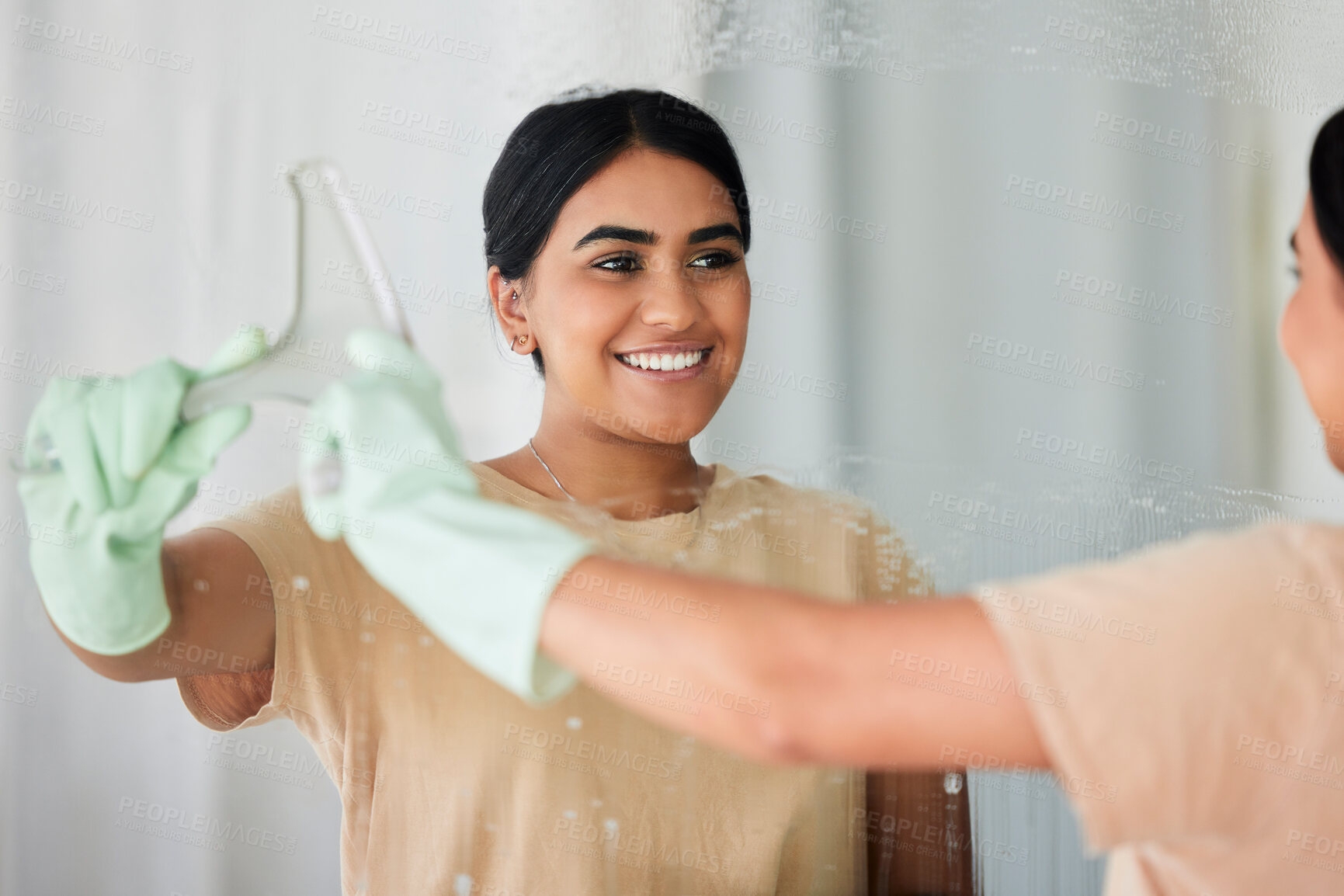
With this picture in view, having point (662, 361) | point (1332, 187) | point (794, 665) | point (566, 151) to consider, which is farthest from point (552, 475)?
point (1332, 187)

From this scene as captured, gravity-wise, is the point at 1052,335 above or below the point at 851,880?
above

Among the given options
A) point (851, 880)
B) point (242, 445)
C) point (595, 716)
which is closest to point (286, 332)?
point (242, 445)

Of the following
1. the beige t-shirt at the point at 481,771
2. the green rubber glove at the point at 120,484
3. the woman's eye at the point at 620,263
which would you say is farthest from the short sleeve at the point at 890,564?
the green rubber glove at the point at 120,484

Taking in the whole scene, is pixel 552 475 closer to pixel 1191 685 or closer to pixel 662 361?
pixel 662 361

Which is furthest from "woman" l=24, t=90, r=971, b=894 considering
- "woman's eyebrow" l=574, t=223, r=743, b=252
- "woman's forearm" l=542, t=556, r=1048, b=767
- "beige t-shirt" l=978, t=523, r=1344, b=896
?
"beige t-shirt" l=978, t=523, r=1344, b=896

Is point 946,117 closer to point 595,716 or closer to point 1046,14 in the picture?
point 1046,14

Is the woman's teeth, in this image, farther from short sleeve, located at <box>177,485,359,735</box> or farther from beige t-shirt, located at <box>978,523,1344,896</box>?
beige t-shirt, located at <box>978,523,1344,896</box>

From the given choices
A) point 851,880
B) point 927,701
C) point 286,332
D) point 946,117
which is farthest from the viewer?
point 946,117

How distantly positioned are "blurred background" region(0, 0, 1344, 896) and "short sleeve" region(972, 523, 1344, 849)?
0.30m

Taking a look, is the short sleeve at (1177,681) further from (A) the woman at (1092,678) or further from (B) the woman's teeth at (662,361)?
(B) the woman's teeth at (662,361)

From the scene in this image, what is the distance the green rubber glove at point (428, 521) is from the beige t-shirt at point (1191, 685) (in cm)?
17

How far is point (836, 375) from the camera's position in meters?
0.72

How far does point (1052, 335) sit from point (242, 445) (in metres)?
0.58

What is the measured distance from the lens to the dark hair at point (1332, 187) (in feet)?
1.24
